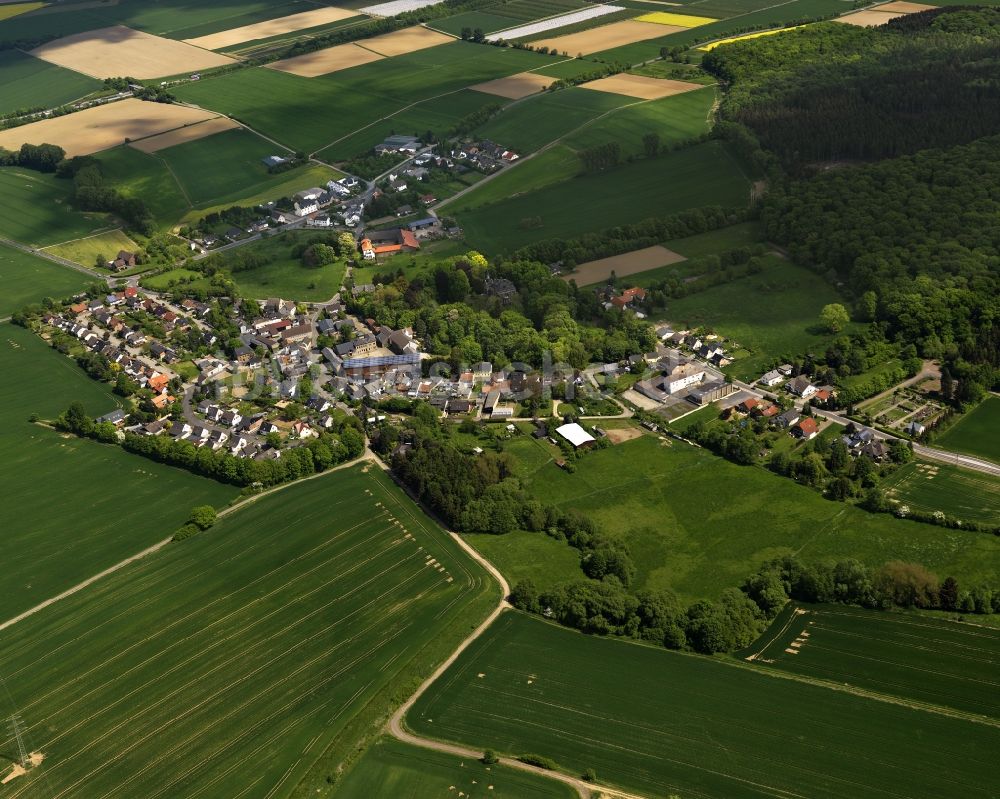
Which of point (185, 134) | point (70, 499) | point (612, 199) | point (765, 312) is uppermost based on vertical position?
point (185, 134)

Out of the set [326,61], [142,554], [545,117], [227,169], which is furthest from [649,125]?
[142,554]

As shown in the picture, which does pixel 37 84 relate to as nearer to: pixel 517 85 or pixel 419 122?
pixel 419 122

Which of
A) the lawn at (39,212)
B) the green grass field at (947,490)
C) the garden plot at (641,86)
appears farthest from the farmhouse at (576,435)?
the garden plot at (641,86)

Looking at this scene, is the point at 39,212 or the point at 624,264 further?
the point at 39,212

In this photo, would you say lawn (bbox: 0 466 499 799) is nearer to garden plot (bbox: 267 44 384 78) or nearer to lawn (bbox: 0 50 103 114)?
garden plot (bbox: 267 44 384 78)

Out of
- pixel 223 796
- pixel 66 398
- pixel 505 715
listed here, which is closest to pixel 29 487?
pixel 66 398

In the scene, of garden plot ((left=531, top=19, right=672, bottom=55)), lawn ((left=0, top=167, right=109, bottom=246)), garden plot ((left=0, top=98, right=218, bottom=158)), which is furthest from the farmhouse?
garden plot ((left=531, top=19, right=672, bottom=55))
